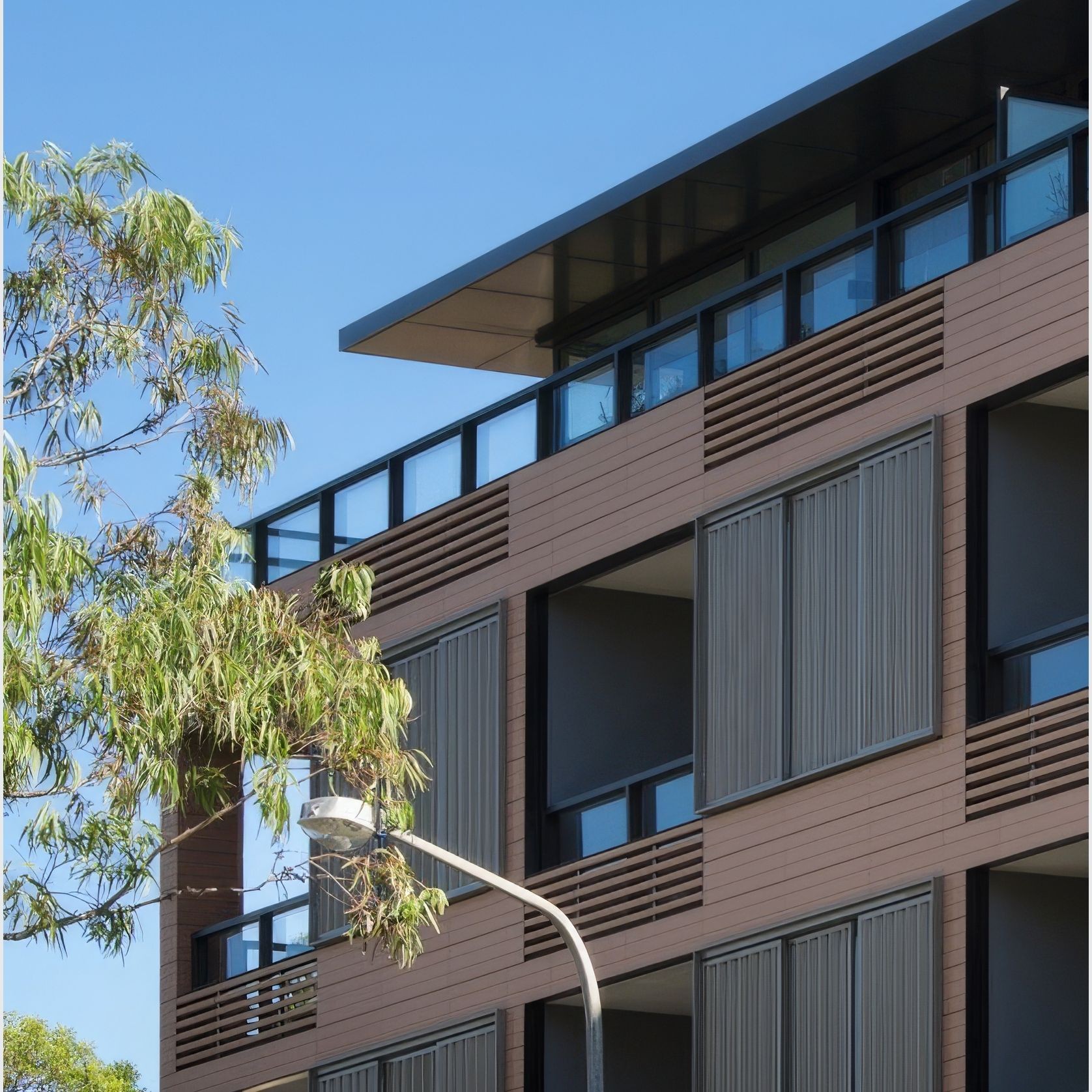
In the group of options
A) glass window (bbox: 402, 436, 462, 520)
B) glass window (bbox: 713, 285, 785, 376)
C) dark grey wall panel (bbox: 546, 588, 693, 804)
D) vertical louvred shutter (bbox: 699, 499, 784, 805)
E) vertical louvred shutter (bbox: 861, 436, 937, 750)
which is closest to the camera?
vertical louvred shutter (bbox: 861, 436, 937, 750)

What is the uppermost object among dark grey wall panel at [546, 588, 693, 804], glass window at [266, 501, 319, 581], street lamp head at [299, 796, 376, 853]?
glass window at [266, 501, 319, 581]

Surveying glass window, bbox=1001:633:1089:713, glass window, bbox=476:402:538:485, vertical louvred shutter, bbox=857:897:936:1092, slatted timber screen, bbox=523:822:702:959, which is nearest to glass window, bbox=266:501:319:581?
glass window, bbox=476:402:538:485

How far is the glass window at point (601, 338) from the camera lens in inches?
1119

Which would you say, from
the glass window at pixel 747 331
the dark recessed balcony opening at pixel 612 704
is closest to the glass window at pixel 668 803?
the dark recessed balcony opening at pixel 612 704

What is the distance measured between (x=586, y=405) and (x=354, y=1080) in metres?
6.75

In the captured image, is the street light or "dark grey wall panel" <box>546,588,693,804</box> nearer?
the street light

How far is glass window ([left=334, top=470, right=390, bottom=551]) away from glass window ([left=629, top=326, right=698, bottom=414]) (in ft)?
11.0

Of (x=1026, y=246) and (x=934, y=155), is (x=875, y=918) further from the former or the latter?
(x=934, y=155)

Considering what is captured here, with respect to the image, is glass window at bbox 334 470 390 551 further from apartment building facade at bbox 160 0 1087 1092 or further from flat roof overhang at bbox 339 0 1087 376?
flat roof overhang at bbox 339 0 1087 376

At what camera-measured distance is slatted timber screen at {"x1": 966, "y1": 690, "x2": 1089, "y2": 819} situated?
19.0 m

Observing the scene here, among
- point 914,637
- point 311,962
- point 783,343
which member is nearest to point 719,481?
point 783,343

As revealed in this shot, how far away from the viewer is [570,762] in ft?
81.4

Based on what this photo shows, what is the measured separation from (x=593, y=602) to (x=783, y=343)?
373cm

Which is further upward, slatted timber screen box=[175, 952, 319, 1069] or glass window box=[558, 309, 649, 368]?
glass window box=[558, 309, 649, 368]
